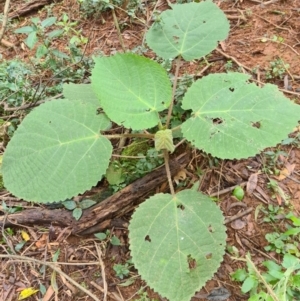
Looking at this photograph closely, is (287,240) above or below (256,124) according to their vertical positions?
below

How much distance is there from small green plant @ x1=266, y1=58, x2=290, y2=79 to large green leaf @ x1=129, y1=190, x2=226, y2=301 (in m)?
1.00

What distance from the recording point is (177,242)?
1683 mm

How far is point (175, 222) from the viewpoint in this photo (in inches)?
68.7

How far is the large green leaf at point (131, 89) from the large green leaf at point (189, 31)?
232mm

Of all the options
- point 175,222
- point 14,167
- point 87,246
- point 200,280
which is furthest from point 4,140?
point 200,280

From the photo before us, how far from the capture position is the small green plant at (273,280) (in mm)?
1598

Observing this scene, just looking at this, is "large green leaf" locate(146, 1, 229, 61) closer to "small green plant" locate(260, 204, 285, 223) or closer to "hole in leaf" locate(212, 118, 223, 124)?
"hole in leaf" locate(212, 118, 223, 124)

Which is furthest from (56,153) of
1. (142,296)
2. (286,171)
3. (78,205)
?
(286,171)

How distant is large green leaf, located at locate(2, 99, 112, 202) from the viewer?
1.71 meters

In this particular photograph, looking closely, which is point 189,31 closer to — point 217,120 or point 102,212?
point 217,120

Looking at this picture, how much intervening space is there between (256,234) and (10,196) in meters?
1.28

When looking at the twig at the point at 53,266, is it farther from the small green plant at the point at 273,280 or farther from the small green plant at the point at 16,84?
the small green plant at the point at 16,84

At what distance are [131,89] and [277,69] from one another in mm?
980

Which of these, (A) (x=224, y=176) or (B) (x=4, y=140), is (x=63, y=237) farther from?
(A) (x=224, y=176)
